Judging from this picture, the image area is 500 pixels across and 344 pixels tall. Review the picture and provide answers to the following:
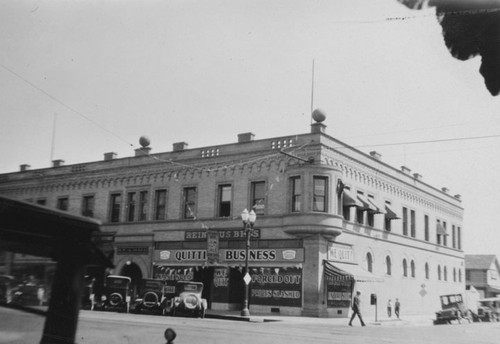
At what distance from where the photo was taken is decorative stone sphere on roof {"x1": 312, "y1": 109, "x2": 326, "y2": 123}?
29.1m

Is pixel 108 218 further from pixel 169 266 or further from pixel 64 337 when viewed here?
pixel 64 337

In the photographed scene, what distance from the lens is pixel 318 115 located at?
2905 cm

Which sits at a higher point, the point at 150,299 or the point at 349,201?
the point at 349,201

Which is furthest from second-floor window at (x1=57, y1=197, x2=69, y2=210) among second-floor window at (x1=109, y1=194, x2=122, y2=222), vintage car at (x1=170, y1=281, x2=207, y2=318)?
vintage car at (x1=170, y1=281, x2=207, y2=318)

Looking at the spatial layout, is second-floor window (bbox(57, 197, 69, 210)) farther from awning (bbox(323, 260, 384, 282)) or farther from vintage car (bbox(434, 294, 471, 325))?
vintage car (bbox(434, 294, 471, 325))

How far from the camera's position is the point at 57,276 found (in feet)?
11.4

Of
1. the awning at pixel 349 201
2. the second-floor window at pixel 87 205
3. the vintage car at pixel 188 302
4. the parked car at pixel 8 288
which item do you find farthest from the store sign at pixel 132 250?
the parked car at pixel 8 288

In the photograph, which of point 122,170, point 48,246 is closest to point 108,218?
point 122,170

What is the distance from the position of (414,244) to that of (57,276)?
123 ft

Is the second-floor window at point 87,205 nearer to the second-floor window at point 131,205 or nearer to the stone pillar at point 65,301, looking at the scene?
the second-floor window at point 131,205

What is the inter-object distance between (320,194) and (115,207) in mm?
15540

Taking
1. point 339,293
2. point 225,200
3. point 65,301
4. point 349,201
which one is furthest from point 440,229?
point 65,301

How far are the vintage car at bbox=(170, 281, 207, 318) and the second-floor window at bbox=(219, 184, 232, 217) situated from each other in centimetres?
783

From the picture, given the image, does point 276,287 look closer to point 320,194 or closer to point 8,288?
point 320,194
